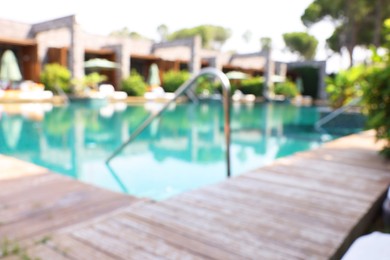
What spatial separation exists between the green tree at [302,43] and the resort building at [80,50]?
82.9 ft

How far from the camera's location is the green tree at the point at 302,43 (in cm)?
5034

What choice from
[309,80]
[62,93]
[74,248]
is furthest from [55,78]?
[309,80]

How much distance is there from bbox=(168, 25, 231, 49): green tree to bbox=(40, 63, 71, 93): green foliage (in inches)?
1679

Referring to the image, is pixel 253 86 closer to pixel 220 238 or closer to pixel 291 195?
pixel 291 195

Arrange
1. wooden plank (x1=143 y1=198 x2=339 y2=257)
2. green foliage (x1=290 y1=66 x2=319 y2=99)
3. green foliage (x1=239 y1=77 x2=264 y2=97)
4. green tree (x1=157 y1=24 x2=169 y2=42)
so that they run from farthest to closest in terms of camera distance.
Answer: green tree (x1=157 y1=24 x2=169 y2=42) < green foliage (x1=290 y1=66 x2=319 y2=99) < green foliage (x1=239 y1=77 x2=264 y2=97) < wooden plank (x1=143 y1=198 x2=339 y2=257)

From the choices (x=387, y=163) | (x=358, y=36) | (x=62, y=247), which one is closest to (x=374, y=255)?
(x=62, y=247)

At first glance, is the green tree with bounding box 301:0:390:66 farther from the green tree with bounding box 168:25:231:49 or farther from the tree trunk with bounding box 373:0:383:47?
the green tree with bounding box 168:25:231:49

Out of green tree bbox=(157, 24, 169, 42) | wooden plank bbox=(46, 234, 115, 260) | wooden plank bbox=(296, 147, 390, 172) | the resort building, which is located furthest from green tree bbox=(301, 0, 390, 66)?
green tree bbox=(157, 24, 169, 42)

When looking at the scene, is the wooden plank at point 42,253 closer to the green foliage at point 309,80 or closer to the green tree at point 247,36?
the green foliage at point 309,80

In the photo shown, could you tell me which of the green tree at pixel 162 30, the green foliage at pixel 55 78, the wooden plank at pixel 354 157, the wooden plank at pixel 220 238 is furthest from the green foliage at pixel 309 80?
the green tree at pixel 162 30

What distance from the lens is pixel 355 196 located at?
2846 mm

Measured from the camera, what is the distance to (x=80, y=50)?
62.6 ft

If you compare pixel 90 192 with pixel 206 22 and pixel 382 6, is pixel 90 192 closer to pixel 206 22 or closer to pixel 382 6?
pixel 382 6

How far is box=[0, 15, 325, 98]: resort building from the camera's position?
18875mm
